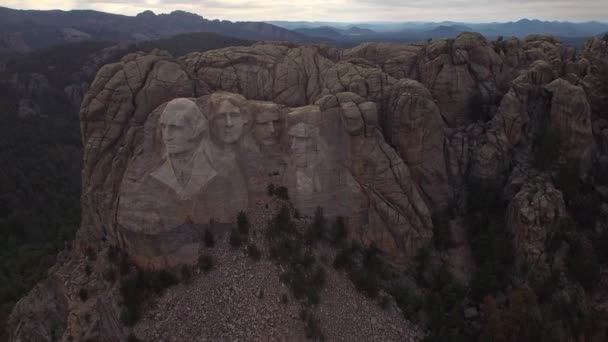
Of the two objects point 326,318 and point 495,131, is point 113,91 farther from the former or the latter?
point 495,131

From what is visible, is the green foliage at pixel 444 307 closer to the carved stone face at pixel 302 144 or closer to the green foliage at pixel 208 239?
the carved stone face at pixel 302 144

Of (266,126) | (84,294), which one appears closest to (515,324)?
Result: (266,126)

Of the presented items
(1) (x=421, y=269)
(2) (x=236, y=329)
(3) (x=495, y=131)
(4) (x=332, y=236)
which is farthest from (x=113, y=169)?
(3) (x=495, y=131)

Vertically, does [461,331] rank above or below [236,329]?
below

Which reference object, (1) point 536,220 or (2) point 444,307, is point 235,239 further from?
(1) point 536,220

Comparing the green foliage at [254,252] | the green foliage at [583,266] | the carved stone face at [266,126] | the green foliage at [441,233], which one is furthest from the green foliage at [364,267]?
the green foliage at [583,266]

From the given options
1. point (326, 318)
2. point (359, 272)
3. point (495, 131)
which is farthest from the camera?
point (495, 131)

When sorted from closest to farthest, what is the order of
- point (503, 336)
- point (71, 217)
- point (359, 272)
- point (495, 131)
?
point (503, 336), point (359, 272), point (495, 131), point (71, 217)
